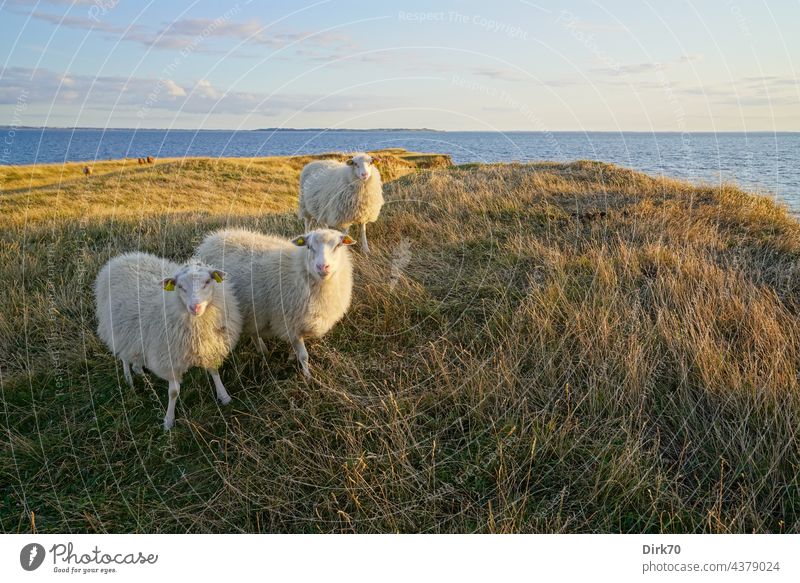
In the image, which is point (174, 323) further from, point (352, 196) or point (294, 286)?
point (352, 196)

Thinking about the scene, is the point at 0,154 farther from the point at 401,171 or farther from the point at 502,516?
the point at 401,171

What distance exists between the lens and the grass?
3504 mm

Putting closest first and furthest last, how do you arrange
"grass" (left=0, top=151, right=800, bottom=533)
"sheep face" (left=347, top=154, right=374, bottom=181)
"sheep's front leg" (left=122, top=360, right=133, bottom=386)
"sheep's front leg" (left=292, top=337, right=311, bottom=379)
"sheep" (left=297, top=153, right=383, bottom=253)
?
"grass" (left=0, top=151, right=800, bottom=533), "sheep's front leg" (left=292, top=337, right=311, bottom=379), "sheep's front leg" (left=122, top=360, right=133, bottom=386), "sheep face" (left=347, top=154, right=374, bottom=181), "sheep" (left=297, top=153, right=383, bottom=253)

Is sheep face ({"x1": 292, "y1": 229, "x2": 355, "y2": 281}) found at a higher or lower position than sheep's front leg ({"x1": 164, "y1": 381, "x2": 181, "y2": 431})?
higher

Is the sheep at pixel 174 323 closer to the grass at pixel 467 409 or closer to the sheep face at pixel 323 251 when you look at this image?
the grass at pixel 467 409

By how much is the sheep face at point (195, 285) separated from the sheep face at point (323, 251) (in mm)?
951

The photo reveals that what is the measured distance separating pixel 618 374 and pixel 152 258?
5.46 meters

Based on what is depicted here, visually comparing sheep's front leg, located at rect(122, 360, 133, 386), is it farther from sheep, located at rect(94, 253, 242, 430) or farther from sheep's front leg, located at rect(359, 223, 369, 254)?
sheep's front leg, located at rect(359, 223, 369, 254)

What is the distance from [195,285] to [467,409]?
2.76m

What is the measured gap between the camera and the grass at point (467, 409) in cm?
350

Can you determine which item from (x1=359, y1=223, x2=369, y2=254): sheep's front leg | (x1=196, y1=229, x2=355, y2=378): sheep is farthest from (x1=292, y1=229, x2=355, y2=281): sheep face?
(x1=359, y1=223, x2=369, y2=254): sheep's front leg

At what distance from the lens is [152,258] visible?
235 inches

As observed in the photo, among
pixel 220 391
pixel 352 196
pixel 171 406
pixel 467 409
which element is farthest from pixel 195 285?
pixel 352 196
